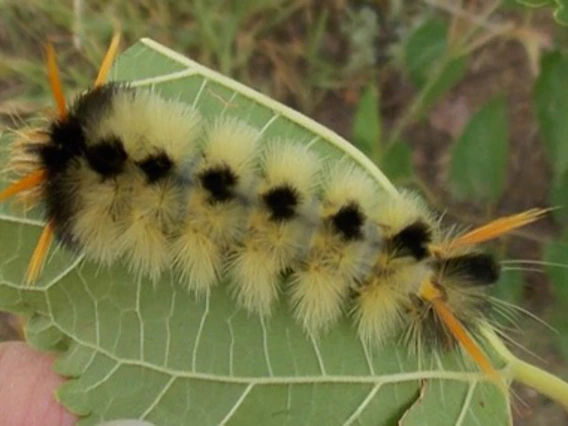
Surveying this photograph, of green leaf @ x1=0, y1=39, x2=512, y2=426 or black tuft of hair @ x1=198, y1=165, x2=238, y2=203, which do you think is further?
green leaf @ x1=0, y1=39, x2=512, y2=426

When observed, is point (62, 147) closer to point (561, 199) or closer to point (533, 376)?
point (533, 376)

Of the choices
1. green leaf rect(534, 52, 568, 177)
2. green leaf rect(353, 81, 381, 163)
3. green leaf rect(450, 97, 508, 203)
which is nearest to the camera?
green leaf rect(534, 52, 568, 177)

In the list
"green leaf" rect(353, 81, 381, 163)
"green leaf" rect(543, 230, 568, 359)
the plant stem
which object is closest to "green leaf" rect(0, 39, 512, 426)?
the plant stem

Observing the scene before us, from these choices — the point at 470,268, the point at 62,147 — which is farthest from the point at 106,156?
the point at 470,268

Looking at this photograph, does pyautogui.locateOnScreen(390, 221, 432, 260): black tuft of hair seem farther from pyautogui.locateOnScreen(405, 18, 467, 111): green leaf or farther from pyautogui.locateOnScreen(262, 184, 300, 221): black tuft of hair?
pyautogui.locateOnScreen(405, 18, 467, 111): green leaf

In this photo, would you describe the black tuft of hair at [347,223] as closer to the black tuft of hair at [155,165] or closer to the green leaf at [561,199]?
the black tuft of hair at [155,165]

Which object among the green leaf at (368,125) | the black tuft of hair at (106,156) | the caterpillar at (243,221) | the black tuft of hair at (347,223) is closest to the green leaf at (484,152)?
the green leaf at (368,125)

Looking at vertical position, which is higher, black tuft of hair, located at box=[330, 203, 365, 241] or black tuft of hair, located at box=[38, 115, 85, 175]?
black tuft of hair, located at box=[330, 203, 365, 241]
